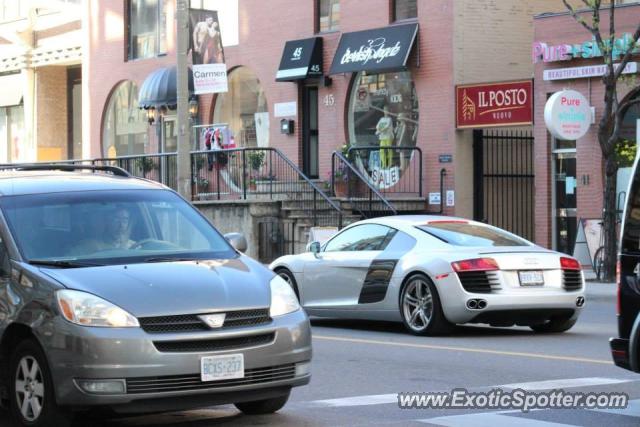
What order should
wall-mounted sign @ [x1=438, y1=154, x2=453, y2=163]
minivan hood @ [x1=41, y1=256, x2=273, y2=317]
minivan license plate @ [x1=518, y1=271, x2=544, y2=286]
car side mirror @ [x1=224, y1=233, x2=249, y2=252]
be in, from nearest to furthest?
minivan hood @ [x1=41, y1=256, x2=273, y2=317], car side mirror @ [x1=224, y1=233, x2=249, y2=252], minivan license plate @ [x1=518, y1=271, x2=544, y2=286], wall-mounted sign @ [x1=438, y1=154, x2=453, y2=163]

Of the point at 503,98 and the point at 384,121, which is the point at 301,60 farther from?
the point at 503,98

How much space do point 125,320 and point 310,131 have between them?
82.6 feet

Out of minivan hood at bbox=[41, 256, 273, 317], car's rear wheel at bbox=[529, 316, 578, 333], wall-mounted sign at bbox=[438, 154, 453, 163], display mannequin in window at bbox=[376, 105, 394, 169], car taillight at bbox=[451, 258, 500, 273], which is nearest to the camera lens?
minivan hood at bbox=[41, 256, 273, 317]

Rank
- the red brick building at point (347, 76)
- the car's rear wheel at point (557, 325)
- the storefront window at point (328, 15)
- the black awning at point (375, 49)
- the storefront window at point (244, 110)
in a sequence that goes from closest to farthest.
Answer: the car's rear wheel at point (557, 325) < the red brick building at point (347, 76) < the black awning at point (375, 49) < the storefront window at point (328, 15) < the storefront window at point (244, 110)

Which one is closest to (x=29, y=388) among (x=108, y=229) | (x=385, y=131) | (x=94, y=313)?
(x=94, y=313)

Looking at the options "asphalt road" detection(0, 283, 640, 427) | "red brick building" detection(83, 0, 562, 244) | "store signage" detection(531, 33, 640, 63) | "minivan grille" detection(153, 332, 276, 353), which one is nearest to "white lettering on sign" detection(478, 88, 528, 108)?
"red brick building" detection(83, 0, 562, 244)

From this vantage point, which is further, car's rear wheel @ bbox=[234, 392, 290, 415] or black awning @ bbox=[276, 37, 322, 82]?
black awning @ bbox=[276, 37, 322, 82]

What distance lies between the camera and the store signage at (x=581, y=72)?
967 inches

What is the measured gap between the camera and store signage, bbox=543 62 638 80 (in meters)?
24.6

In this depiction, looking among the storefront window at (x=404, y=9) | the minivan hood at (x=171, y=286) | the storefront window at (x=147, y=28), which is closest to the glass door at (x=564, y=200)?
the storefront window at (x=404, y=9)

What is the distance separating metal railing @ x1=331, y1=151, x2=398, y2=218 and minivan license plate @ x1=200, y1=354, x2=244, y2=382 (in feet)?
62.4

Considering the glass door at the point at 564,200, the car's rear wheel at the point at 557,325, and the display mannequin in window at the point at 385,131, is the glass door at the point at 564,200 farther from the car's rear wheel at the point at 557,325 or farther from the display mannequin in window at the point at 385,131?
the car's rear wheel at the point at 557,325

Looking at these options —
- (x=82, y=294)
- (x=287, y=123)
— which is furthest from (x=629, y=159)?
(x=82, y=294)

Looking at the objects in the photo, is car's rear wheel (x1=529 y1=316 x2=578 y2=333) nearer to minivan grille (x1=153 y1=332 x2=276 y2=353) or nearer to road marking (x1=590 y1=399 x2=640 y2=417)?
road marking (x1=590 y1=399 x2=640 y2=417)
